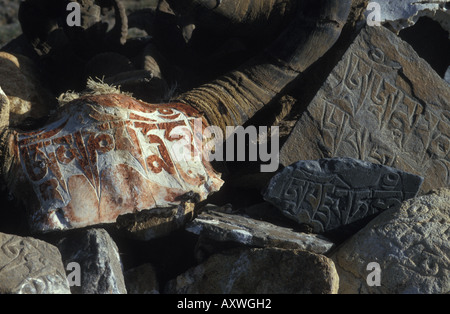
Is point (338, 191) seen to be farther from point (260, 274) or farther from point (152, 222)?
point (152, 222)

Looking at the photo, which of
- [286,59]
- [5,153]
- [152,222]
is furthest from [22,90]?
[286,59]

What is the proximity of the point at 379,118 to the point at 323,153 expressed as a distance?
528 mm

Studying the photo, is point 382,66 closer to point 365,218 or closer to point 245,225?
point 365,218

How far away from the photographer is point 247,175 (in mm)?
4207

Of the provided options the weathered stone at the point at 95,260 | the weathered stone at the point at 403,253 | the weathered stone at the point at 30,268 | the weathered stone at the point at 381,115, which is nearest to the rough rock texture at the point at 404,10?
the weathered stone at the point at 381,115

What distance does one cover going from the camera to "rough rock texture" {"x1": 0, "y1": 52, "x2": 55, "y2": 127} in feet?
15.4

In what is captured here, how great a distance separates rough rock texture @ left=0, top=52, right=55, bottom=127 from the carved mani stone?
2140 mm

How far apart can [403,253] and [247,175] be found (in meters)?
1.23

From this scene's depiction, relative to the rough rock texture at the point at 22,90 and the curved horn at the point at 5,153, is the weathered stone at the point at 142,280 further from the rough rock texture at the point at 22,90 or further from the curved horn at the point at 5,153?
the rough rock texture at the point at 22,90

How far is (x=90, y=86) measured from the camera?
172 inches

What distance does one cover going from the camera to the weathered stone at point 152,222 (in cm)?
366

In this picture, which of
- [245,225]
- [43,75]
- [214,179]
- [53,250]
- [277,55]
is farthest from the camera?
[43,75]

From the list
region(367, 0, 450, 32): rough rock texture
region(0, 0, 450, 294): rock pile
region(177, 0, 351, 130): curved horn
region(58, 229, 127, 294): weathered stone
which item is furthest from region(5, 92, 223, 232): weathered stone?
region(367, 0, 450, 32): rough rock texture

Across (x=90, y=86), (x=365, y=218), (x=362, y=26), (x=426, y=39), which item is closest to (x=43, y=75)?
(x=90, y=86)
